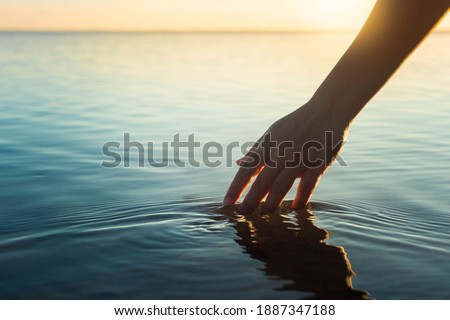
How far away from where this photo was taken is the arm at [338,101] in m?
2.58

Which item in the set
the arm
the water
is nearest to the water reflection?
the water

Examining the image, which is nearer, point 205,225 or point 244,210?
point 244,210

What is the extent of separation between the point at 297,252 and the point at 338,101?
756 millimetres

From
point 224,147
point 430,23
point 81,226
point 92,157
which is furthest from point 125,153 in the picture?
point 430,23

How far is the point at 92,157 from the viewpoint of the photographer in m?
5.66

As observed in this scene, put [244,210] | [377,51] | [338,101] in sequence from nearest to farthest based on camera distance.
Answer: [377,51]
[338,101]
[244,210]

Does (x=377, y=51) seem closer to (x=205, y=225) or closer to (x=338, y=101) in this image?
Result: (x=338, y=101)

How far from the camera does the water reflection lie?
2.50 meters

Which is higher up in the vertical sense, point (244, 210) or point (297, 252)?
point (244, 210)

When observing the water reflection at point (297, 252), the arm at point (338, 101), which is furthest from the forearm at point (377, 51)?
the water reflection at point (297, 252)

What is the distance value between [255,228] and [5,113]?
21.6 ft

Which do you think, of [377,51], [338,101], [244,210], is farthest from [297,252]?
[377,51]

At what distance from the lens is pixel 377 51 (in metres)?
2.69

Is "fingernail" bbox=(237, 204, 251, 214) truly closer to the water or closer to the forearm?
the water
